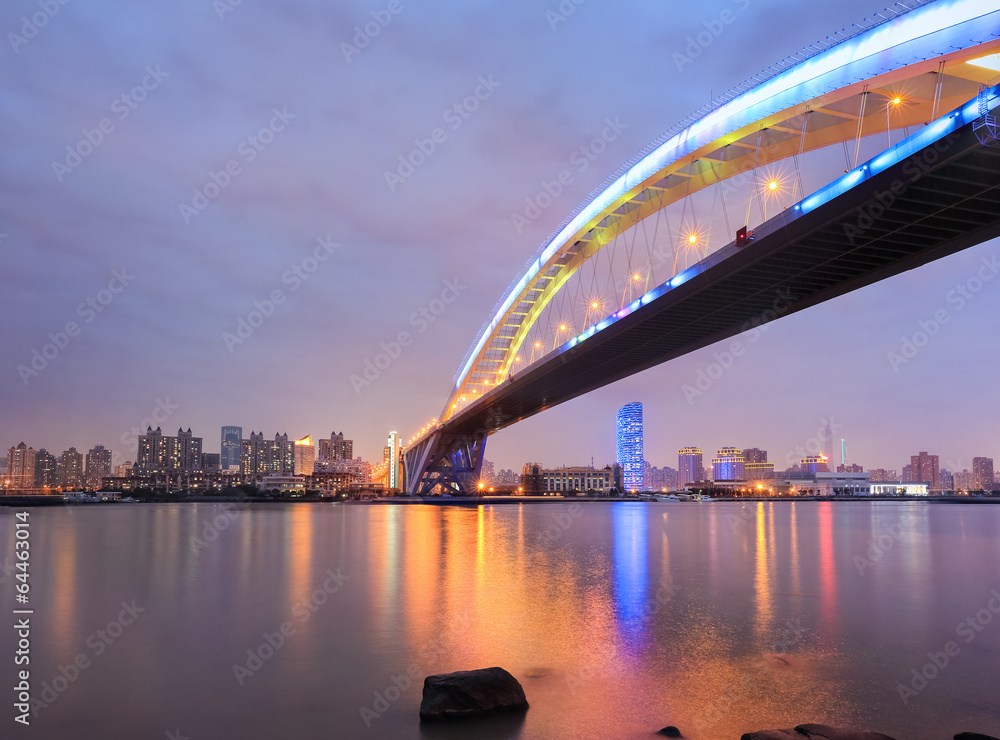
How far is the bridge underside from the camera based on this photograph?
689 inches

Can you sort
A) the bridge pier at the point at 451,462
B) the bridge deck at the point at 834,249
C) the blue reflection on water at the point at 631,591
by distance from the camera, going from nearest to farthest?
the blue reflection on water at the point at 631,591, the bridge deck at the point at 834,249, the bridge pier at the point at 451,462

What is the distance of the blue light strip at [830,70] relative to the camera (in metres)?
17.7

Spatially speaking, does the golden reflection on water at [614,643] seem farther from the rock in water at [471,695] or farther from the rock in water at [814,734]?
the rock in water at [814,734]

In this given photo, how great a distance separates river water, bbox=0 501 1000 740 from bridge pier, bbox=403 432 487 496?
59600 millimetres

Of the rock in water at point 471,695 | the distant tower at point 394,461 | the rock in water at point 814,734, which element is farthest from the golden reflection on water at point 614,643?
the distant tower at point 394,461

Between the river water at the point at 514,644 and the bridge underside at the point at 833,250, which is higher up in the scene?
the bridge underside at the point at 833,250

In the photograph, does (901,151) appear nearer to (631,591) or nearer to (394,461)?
(631,591)

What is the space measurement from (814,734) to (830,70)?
20.4 m

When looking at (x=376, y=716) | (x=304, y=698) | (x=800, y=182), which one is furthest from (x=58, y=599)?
(x=800, y=182)

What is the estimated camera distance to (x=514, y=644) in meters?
12.0

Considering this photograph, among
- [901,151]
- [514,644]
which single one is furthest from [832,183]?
[514,644]

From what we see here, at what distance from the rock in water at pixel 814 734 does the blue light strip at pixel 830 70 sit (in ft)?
50.2

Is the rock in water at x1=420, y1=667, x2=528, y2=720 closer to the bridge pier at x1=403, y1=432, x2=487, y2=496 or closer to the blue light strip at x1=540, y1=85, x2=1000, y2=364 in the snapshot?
the blue light strip at x1=540, y1=85, x2=1000, y2=364

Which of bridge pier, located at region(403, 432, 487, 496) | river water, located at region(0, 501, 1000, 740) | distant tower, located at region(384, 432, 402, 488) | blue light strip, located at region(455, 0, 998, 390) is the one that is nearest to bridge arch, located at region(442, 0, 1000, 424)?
blue light strip, located at region(455, 0, 998, 390)
